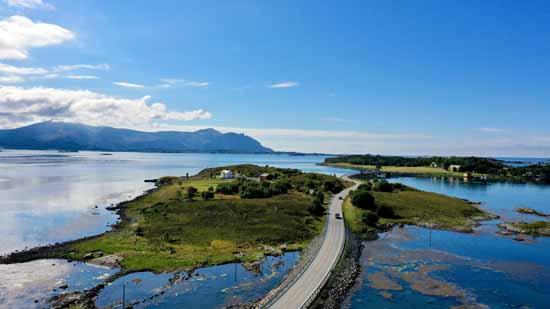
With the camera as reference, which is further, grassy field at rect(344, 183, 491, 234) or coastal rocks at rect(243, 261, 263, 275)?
grassy field at rect(344, 183, 491, 234)

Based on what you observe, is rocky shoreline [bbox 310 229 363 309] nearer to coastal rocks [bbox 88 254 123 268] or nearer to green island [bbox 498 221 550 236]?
coastal rocks [bbox 88 254 123 268]

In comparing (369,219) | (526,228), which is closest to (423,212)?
(526,228)

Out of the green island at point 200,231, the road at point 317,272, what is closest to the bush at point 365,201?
the green island at point 200,231

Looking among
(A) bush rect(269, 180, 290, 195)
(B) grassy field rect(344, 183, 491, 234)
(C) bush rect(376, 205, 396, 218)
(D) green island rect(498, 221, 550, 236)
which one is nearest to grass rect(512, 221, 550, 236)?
(D) green island rect(498, 221, 550, 236)

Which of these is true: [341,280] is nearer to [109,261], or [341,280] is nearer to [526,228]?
[109,261]

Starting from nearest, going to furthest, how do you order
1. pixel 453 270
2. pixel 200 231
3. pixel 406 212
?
pixel 453 270
pixel 200 231
pixel 406 212

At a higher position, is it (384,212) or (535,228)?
(384,212)

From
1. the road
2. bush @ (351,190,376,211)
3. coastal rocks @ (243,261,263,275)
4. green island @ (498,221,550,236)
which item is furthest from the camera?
bush @ (351,190,376,211)
